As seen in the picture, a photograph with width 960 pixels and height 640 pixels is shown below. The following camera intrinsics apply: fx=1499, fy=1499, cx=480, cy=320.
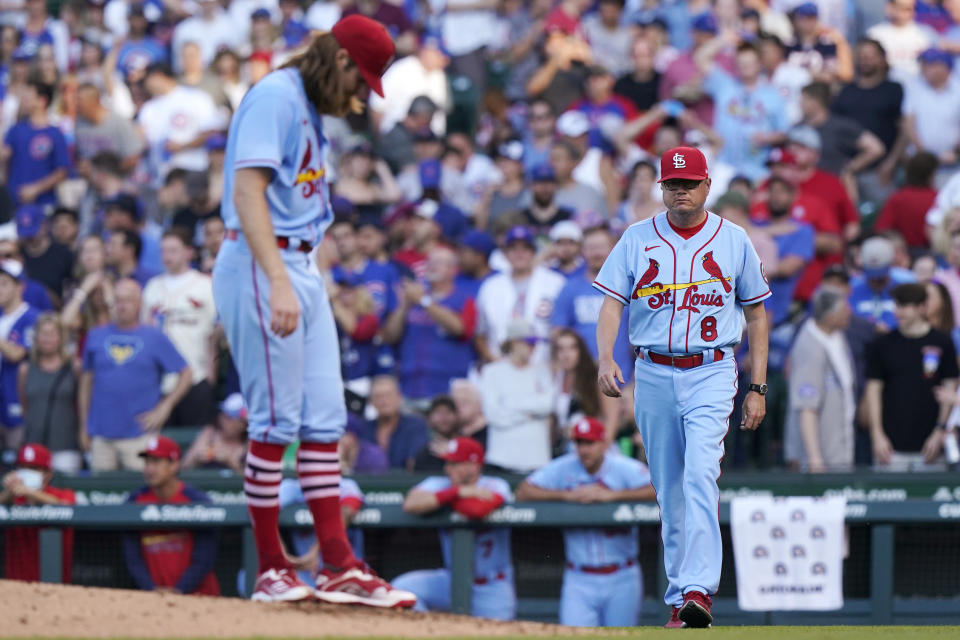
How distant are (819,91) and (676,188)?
705 cm

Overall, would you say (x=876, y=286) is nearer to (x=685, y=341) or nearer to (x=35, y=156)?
(x=685, y=341)

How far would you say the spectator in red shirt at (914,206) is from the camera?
11758mm

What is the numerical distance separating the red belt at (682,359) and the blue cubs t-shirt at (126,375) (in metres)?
5.55

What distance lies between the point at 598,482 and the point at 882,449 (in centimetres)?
205

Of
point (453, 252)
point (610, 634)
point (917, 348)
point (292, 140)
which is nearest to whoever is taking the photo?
point (610, 634)

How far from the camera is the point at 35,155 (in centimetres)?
1411

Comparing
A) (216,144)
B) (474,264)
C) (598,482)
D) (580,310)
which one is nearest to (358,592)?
(598,482)

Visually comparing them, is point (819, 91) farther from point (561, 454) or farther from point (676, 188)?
point (676, 188)

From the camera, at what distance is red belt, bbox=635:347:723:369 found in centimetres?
593

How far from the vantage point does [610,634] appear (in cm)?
518

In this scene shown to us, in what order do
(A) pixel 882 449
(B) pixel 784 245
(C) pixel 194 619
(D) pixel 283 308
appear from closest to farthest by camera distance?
(C) pixel 194 619 < (D) pixel 283 308 < (A) pixel 882 449 < (B) pixel 784 245

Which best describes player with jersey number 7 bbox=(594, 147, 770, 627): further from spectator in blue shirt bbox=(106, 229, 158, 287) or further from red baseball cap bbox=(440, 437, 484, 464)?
spectator in blue shirt bbox=(106, 229, 158, 287)

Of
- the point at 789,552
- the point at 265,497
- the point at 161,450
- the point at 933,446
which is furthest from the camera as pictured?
the point at 933,446

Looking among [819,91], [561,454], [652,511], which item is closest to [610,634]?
[652,511]
